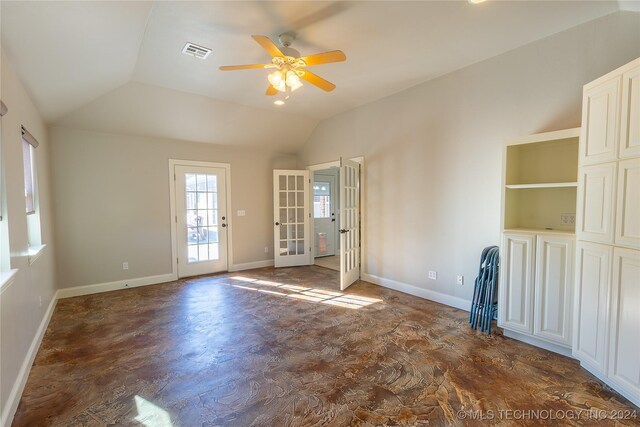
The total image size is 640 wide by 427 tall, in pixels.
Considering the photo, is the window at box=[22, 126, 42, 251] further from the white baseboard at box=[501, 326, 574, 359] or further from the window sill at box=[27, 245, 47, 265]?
the white baseboard at box=[501, 326, 574, 359]

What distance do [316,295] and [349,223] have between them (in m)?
1.19

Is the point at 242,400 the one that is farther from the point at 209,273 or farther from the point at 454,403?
the point at 209,273

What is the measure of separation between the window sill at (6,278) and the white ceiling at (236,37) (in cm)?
161

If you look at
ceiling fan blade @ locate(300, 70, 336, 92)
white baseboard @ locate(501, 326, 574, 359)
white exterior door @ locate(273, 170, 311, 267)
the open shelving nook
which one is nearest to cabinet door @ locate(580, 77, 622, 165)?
the open shelving nook

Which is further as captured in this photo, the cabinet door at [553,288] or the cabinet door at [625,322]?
the cabinet door at [553,288]

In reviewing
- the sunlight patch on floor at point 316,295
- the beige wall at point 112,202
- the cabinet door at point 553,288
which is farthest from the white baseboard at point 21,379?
the cabinet door at point 553,288

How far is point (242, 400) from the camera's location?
6.36ft

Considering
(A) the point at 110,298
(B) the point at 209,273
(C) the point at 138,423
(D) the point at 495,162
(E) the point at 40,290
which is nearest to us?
(C) the point at 138,423

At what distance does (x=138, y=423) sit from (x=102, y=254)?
11.4 feet

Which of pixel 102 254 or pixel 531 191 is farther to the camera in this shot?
pixel 102 254

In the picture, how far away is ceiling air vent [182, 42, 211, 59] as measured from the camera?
2775 millimetres

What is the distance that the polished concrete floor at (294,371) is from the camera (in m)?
1.81

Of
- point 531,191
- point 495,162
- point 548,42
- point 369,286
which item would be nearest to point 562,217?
point 531,191

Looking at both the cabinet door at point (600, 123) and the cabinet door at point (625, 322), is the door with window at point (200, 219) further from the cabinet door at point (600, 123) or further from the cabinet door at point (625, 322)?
the cabinet door at point (625, 322)
